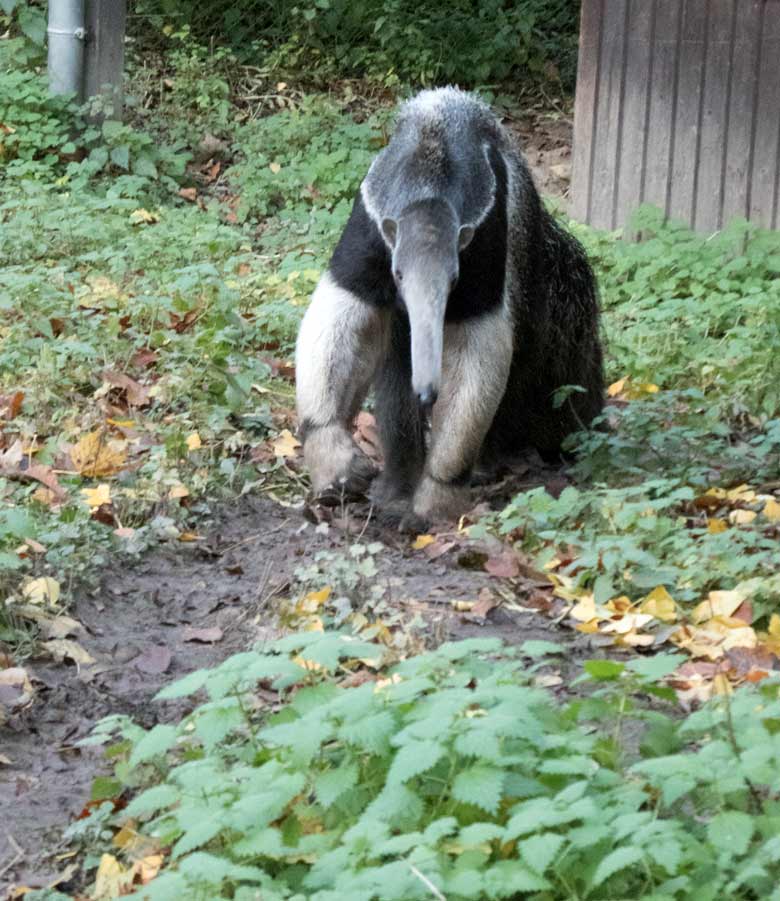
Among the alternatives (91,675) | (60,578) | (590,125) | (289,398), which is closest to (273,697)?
(91,675)

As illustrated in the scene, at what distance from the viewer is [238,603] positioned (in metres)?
5.03

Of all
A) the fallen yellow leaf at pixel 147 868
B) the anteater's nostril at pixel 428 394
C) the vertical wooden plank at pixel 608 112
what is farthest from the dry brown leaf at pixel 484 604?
the vertical wooden plank at pixel 608 112

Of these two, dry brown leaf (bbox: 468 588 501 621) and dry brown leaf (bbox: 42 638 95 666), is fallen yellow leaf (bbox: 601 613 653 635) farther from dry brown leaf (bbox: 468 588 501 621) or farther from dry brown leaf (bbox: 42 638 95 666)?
dry brown leaf (bbox: 42 638 95 666)

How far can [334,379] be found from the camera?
6004 millimetres

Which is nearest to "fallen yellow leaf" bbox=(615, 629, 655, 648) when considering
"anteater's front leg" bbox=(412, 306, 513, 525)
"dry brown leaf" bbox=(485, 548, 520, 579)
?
"dry brown leaf" bbox=(485, 548, 520, 579)

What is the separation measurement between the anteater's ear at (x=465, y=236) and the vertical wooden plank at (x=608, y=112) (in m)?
5.41

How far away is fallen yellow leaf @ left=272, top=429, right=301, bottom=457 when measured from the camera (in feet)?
21.4

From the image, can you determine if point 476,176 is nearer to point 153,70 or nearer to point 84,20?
point 84,20

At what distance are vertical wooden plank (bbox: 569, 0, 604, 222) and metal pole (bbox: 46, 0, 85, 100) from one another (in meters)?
3.77

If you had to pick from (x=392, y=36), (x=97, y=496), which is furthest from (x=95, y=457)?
(x=392, y=36)

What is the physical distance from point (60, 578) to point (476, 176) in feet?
7.56

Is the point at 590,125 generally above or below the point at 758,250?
above

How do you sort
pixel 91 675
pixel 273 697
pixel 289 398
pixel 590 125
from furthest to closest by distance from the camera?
pixel 590 125 < pixel 289 398 < pixel 91 675 < pixel 273 697

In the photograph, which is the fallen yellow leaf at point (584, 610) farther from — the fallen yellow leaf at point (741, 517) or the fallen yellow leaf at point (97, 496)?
the fallen yellow leaf at point (97, 496)
